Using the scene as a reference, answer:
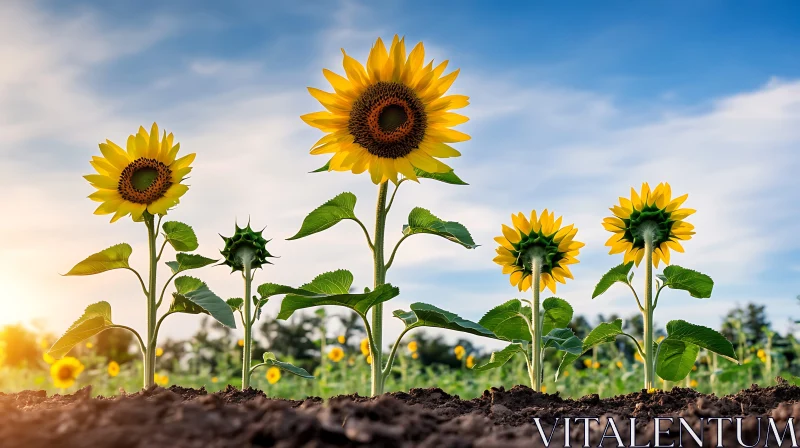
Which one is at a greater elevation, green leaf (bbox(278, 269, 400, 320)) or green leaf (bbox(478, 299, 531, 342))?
green leaf (bbox(278, 269, 400, 320))

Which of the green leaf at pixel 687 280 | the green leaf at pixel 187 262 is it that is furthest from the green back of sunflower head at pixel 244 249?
the green leaf at pixel 687 280

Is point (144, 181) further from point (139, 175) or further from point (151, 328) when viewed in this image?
point (151, 328)

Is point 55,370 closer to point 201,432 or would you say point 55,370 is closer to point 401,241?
point 401,241

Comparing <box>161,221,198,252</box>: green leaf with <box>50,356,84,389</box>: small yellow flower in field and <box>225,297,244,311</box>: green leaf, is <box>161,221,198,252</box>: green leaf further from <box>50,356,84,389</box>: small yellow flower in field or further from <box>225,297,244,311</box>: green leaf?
<box>50,356,84,389</box>: small yellow flower in field

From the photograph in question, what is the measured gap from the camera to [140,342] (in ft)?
11.6

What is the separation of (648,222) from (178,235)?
7.99ft

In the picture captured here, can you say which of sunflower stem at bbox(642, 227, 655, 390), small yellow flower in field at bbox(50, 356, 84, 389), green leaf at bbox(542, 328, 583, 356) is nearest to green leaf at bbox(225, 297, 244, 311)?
green leaf at bbox(542, 328, 583, 356)

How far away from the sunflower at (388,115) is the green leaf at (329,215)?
144mm

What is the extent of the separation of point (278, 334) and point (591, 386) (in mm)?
5159

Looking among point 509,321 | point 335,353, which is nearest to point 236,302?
point 509,321

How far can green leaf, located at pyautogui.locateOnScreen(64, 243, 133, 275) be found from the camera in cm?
361

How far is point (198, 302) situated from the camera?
132 inches

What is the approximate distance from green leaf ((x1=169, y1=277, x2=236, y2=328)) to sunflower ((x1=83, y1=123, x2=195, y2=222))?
40cm

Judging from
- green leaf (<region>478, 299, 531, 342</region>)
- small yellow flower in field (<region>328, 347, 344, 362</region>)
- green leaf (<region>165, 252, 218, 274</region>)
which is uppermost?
green leaf (<region>165, 252, 218, 274</region>)
